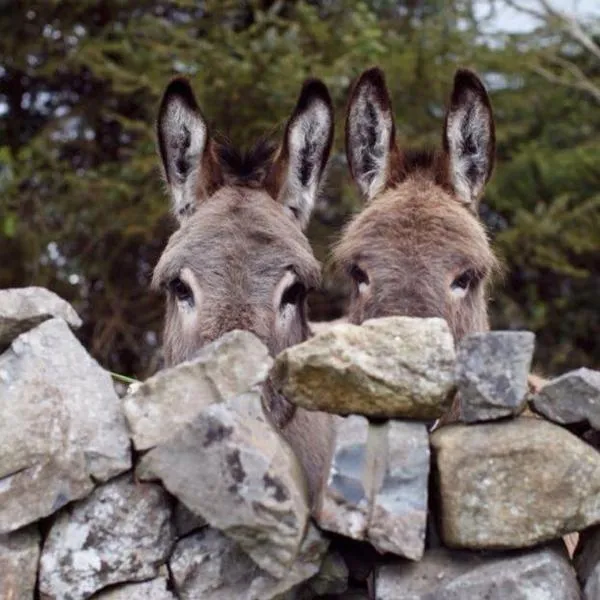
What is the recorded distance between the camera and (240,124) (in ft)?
29.1

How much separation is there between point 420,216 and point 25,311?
1.93 meters

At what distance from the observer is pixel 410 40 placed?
389 inches

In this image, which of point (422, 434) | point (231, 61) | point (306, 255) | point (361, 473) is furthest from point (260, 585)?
point (231, 61)

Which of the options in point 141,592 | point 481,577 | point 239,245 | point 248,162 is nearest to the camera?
point 481,577

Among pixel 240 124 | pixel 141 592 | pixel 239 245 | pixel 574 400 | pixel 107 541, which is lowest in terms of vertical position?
pixel 240 124

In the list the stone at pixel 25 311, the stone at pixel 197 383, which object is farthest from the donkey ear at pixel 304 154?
the stone at pixel 197 383

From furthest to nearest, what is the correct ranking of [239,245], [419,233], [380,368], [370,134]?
[370,134]
[419,233]
[239,245]
[380,368]

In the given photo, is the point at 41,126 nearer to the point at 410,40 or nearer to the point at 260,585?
the point at 410,40

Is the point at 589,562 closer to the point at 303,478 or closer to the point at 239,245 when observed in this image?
the point at 303,478

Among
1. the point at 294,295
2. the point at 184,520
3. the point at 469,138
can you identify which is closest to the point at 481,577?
the point at 184,520

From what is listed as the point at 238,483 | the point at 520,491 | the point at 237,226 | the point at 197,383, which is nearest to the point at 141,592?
the point at 238,483

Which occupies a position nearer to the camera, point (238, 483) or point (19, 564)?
point (238, 483)

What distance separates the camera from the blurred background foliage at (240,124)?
8.62 meters

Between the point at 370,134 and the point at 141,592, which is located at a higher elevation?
the point at 370,134
